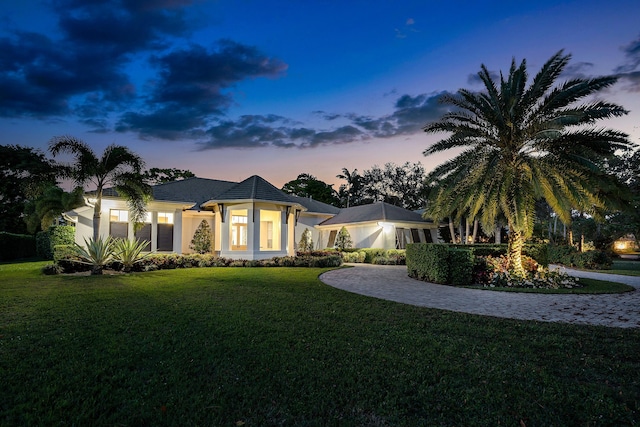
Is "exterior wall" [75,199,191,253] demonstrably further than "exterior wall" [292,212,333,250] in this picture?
No

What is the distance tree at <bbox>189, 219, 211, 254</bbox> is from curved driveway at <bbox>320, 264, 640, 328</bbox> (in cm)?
993

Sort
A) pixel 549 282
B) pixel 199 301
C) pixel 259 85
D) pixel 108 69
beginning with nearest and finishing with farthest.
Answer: pixel 199 301 → pixel 549 282 → pixel 108 69 → pixel 259 85

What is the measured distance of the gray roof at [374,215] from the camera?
23.1 m

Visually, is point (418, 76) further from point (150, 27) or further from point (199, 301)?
point (199, 301)

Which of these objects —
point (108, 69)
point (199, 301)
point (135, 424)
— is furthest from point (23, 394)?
point (108, 69)

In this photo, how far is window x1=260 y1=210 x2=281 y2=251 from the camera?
2072cm

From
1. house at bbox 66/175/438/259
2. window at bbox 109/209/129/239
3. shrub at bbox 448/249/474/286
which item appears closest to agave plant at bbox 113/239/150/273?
house at bbox 66/175/438/259

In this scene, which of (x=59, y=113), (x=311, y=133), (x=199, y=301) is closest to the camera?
(x=199, y=301)

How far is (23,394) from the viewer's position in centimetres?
304


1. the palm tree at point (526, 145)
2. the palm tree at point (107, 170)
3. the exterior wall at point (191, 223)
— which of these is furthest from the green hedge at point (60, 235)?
the palm tree at point (526, 145)

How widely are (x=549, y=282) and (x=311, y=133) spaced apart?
16.0m

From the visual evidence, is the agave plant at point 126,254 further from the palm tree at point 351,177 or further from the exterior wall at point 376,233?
the palm tree at point 351,177

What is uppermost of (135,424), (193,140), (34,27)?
(34,27)

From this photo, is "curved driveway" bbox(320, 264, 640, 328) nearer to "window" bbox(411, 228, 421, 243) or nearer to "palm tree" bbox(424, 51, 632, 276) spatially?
"palm tree" bbox(424, 51, 632, 276)
